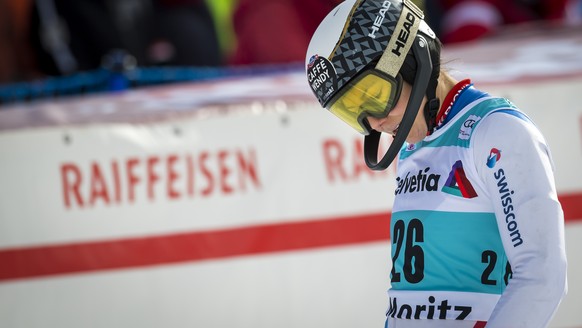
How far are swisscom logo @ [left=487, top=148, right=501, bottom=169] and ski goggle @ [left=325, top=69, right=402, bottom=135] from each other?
12.1 inches

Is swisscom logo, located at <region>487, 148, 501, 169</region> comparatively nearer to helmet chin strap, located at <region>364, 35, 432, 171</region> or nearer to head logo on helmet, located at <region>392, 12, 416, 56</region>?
helmet chin strap, located at <region>364, 35, 432, 171</region>

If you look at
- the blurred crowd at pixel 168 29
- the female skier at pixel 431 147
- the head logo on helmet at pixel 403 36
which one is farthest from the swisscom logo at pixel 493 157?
the blurred crowd at pixel 168 29

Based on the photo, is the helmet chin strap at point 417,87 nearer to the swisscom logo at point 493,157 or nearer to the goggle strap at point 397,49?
the goggle strap at point 397,49

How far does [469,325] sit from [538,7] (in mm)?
4785

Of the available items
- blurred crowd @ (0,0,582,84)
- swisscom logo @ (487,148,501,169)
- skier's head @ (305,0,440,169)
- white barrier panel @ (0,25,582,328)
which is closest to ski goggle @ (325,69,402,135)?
skier's head @ (305,0,440,169)

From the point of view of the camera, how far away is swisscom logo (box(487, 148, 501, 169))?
2350 millimetres

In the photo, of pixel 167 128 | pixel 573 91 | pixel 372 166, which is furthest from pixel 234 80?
pixel 372 166

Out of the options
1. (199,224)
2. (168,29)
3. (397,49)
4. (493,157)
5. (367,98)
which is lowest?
(199,224)

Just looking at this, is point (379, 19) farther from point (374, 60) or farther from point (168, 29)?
point (168, 29)

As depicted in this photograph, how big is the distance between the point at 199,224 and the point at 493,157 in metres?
2.20

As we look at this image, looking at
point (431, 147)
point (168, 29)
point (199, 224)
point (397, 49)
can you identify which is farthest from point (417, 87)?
point (168, 29)

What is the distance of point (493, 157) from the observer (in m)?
2.37

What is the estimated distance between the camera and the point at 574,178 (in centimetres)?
443

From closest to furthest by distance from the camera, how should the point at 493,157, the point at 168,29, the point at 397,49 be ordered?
1. the point at 493,157
2. the point at 397,49
3. the point at 168,29
